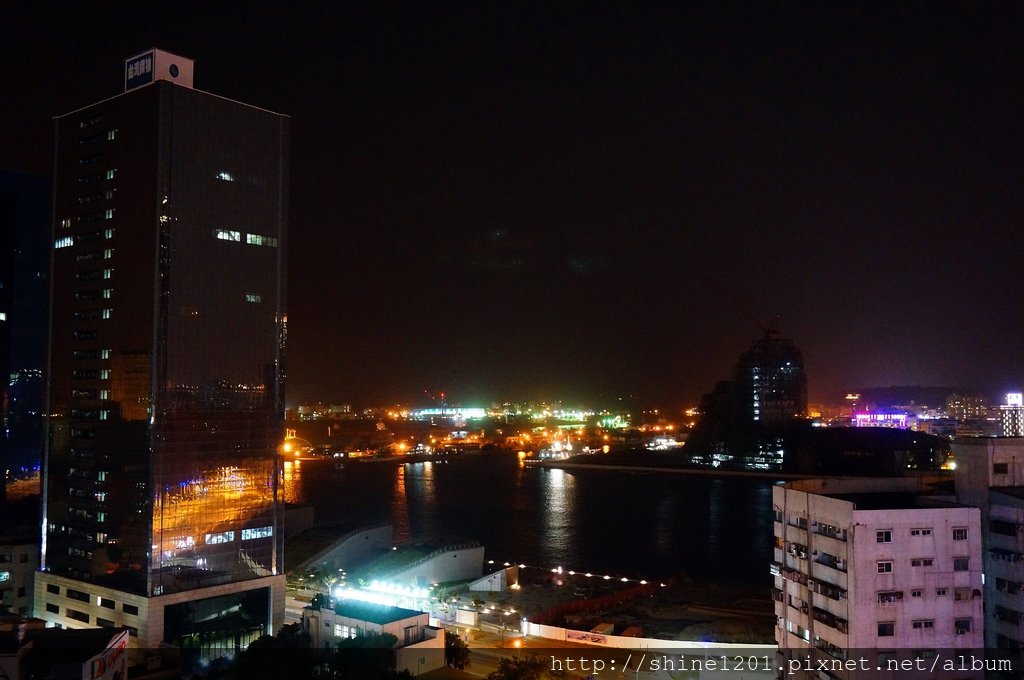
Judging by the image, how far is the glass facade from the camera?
1034cm

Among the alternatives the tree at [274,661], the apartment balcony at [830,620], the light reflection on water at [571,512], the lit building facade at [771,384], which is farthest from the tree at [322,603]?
the lit building facade at [771,384]

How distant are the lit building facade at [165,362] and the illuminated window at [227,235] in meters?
0.03

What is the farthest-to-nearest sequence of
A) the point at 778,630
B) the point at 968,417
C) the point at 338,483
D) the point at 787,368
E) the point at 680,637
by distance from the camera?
the point at 968,417, the point at 787,368, the point at 338,483, the point at 680,637, the point at 778,630

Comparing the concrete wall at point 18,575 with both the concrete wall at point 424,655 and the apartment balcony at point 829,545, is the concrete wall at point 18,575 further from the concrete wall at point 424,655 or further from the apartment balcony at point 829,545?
the apartment balcony at point 829,545

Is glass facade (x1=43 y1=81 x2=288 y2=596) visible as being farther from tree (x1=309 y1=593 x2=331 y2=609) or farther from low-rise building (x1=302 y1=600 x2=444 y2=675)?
low-rise building (x1=302 y1=600 x2=444 y2=675)

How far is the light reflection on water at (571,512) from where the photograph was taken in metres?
17.5

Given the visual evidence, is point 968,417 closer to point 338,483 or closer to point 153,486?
point 338,483

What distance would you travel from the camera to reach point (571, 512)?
2400cm

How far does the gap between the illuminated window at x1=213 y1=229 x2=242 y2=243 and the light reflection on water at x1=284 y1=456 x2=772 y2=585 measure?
6072 millimetres

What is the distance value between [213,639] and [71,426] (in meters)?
3.44

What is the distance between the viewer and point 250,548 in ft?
35.7

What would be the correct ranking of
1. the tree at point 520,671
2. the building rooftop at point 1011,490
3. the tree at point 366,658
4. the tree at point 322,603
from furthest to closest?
the tree at point 322,603
the tree at point 366,658
the tree at point 520,671
the building rooftop at point 1011,490

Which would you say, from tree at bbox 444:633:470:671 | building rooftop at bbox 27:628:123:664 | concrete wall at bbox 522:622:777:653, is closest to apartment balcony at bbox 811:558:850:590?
concrete wall at bbox 522:622:777:653

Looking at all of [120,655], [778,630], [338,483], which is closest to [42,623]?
[120,655]
